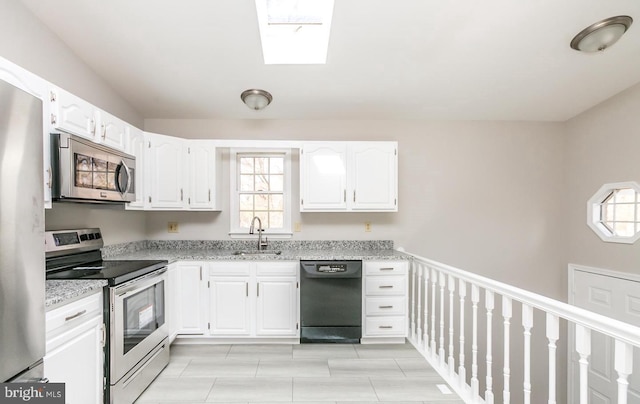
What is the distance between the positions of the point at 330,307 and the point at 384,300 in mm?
543

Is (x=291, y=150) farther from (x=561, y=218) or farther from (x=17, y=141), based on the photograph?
(x=561, y=218)

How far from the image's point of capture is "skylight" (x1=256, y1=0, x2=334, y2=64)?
108 inches

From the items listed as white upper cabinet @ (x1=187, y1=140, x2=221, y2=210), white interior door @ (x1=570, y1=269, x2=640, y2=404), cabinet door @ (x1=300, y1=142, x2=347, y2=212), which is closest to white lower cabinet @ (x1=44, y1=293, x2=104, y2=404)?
white upper cabinet @ (x1=187, y1=140, x2=221, y2=210)

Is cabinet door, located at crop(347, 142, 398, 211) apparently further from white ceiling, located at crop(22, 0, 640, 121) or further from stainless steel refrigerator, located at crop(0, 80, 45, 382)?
stainless steel refrigerator, located at crop(0, 80, 45, 382)

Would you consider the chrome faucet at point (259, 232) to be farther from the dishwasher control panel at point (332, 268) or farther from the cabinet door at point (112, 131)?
the cabinet door at point (112, 131)

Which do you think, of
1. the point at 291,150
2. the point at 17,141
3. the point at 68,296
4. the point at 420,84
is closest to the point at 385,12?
the point at 420,84

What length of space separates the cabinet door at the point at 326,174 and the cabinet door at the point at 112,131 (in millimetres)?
1671

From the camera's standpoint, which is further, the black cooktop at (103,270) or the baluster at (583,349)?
the black cooktop at (103,270)

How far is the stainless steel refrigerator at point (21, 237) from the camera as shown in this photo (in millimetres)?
1100

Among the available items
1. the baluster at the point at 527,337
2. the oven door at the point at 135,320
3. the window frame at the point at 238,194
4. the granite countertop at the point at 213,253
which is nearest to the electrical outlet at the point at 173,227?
the granite countertop at the point at 213,253

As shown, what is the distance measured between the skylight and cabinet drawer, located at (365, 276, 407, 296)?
214 cm

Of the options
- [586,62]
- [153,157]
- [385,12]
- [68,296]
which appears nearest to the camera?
[68,296]

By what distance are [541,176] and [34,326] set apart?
476 cm

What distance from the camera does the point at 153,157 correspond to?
318 centimetres
